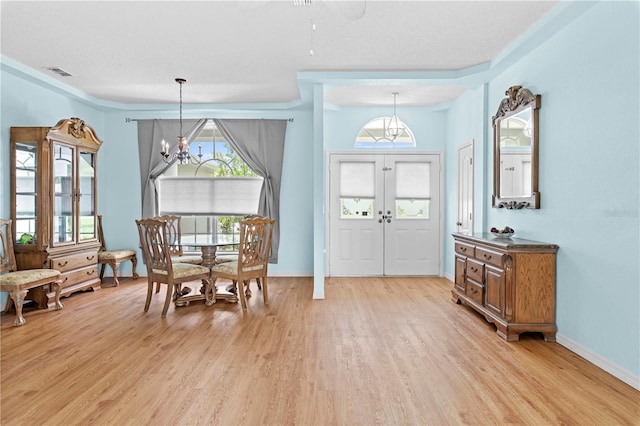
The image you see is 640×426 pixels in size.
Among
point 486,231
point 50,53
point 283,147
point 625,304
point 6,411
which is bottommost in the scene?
point 6,411

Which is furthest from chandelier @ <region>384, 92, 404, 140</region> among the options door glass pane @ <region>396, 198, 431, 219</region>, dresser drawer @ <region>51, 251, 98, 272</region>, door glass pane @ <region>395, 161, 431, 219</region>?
dresser drawer @ <region>51, 251, 98, 272</region>

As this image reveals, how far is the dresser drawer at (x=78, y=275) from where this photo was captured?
15.6ft

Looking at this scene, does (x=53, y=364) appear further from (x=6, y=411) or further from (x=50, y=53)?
(x=50, y=53)

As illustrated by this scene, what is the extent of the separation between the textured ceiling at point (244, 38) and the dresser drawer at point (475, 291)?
2404 millimetres

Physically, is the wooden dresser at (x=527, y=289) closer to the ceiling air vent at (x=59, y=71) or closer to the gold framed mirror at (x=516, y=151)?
the gold framed mirror at (x=516, y=151)

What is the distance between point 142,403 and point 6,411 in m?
0.75

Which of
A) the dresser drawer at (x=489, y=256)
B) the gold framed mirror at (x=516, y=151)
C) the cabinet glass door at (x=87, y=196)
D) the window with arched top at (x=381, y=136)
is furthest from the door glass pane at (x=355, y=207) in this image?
the cabinet glass door at (x=87, y=196)

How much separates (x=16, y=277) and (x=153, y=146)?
2.95 m

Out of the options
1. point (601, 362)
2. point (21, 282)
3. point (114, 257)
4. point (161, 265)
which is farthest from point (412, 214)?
point (21, 282)

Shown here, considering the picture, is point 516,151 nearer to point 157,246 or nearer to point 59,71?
point 157,246

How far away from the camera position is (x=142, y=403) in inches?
92.4

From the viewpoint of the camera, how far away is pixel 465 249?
4367 mm

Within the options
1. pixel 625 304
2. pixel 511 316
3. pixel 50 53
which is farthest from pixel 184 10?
pixel 625 304

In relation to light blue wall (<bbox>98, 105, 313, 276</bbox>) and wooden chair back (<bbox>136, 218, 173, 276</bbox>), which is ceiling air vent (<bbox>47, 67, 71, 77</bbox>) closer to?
light blue wall (<bbox>98, 105, 313, 276</bbox>)
